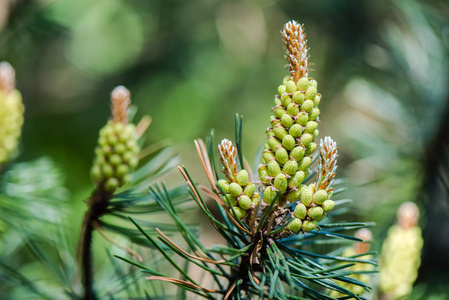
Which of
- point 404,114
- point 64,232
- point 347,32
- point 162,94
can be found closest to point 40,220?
point 64,232

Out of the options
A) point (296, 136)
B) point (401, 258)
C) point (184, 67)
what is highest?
point (184, 67)

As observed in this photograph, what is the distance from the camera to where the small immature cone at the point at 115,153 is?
34 cm

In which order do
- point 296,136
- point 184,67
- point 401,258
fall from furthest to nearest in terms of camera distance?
point 184,67, point 401,258, point 296,136

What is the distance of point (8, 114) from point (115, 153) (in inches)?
6.5

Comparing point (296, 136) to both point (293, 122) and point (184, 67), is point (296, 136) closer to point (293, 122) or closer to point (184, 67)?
point (293, 122)

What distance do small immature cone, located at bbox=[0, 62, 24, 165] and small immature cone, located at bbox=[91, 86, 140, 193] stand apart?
0.15 meters

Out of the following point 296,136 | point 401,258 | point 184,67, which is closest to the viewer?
point 296,136

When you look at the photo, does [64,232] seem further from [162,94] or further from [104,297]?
[162,94]

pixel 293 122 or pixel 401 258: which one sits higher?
pixel 293 122

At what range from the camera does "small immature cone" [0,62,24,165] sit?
429 millimetres

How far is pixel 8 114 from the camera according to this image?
Answer: 43cm

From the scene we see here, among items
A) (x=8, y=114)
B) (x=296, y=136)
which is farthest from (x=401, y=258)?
(x=8, y=114)

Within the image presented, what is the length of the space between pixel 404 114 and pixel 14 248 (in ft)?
2.03

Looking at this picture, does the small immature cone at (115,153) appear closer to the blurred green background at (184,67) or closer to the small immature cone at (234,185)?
the small immature cone at (234,185)
